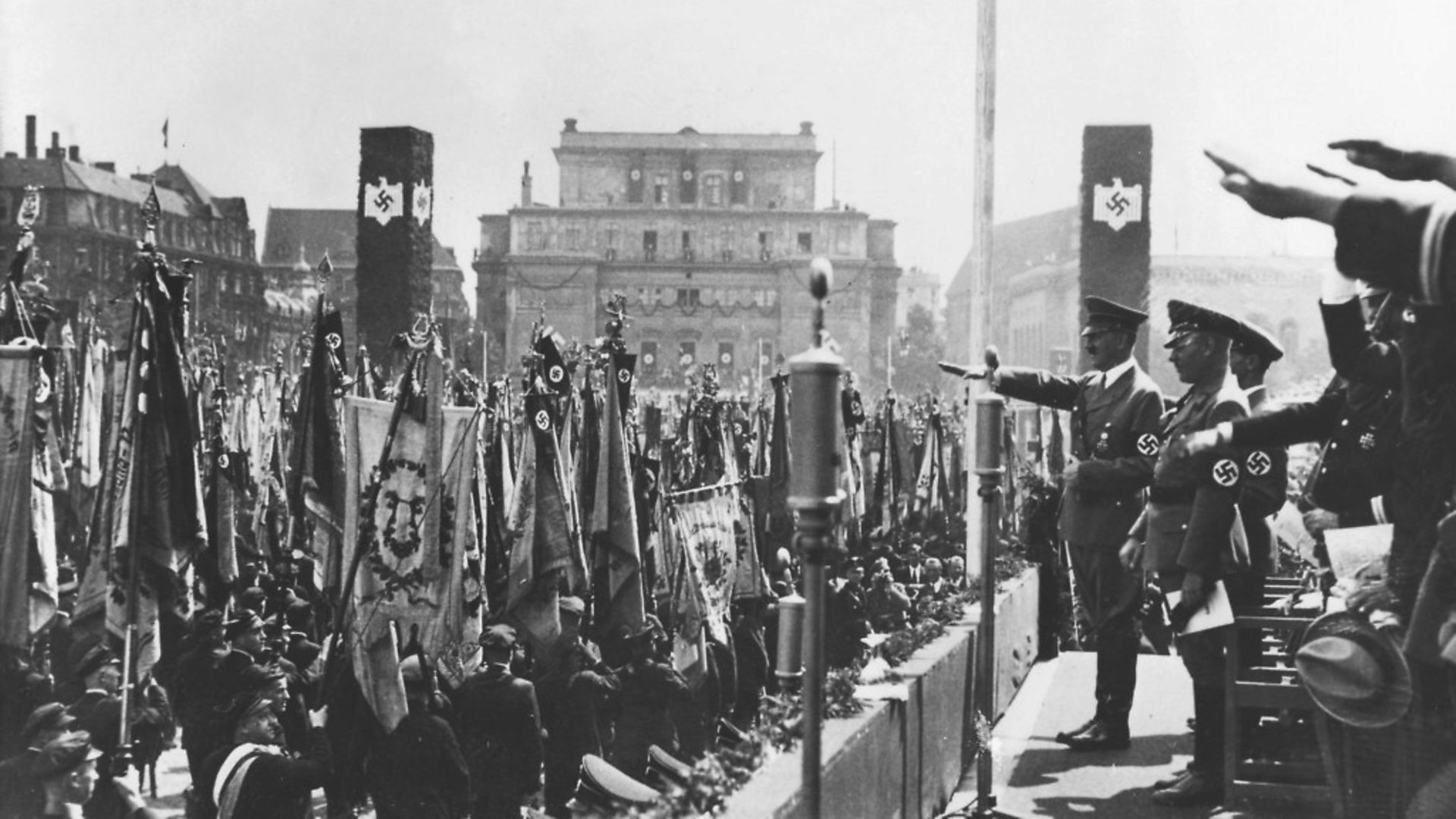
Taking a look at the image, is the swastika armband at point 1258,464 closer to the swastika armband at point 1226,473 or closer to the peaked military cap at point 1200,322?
the swastika armband at point 1226,473

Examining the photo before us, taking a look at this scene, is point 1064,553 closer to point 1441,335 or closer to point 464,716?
point 464,716

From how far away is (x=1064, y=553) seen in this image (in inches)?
488

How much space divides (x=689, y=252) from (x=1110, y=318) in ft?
257

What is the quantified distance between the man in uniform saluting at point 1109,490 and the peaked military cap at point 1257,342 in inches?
30.7

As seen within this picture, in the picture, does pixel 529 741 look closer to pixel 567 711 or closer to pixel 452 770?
pixel 452 770

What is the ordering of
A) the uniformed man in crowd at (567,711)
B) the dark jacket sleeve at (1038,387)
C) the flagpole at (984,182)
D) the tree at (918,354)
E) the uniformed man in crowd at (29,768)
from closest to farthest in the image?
the uniformed man in crowd at (29,768), the dark jacket sleeve at (1038,387), the uniformed man in crowd at (567,711), the flagpole at (984,182), the tree at (918,354)

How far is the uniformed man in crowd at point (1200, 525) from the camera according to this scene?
579 cm

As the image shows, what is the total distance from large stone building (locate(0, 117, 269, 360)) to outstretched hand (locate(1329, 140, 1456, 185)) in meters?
22.6

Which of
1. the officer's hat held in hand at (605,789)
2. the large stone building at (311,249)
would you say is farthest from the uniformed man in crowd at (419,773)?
the large stone building at (311,249)

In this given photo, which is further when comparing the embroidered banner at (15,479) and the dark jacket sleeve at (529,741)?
the dark jacket sleeve at (529,741)

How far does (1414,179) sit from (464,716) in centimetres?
552

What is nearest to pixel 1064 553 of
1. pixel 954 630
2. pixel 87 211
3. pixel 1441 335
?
pixel 954 630

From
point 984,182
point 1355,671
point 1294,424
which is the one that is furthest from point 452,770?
point 984,182

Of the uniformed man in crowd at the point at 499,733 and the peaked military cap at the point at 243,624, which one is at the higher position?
the peaked military cap at the point at 243,624
